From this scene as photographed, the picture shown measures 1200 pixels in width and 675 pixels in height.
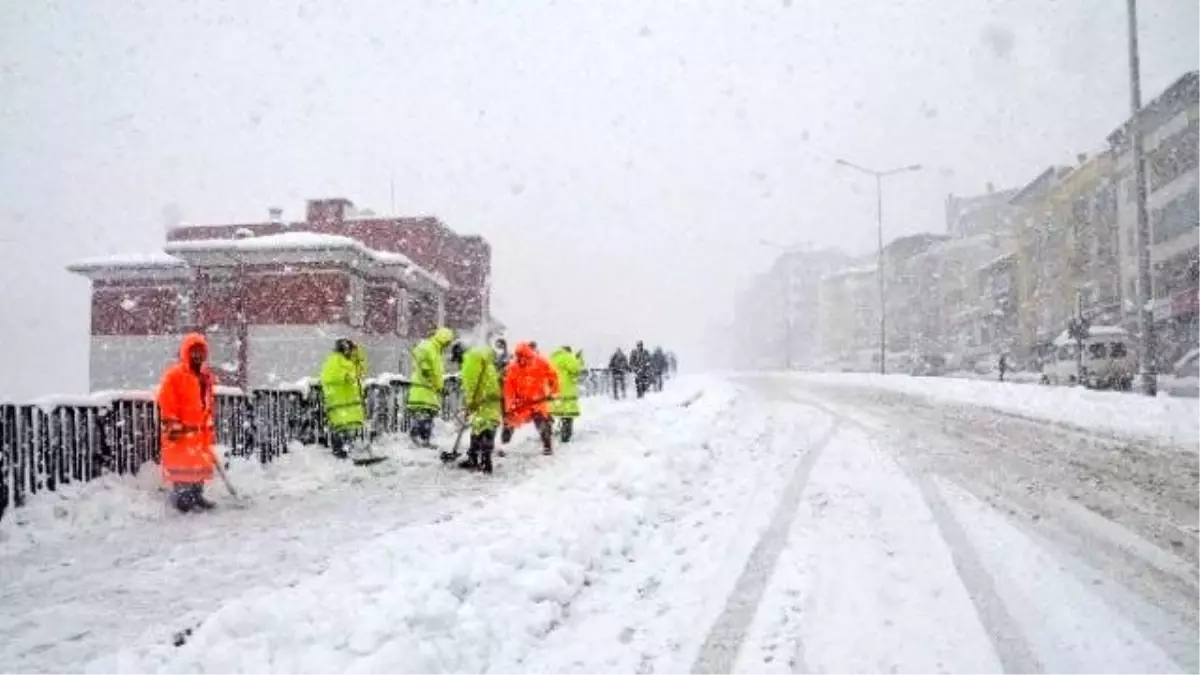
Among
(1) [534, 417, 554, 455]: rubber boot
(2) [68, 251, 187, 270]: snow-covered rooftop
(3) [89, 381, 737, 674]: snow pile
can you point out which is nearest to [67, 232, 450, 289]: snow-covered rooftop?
(2) [68, 251, 187, 270]: snow-covered rooftop

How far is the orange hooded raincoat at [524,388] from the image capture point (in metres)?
Answer: 12.6

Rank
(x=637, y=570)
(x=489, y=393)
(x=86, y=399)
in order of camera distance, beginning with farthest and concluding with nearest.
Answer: (x=489, y=393) < (x=86, y=399) < (x=637, y=570)

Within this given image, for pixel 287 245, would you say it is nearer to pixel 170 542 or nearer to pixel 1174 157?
pixel 170 542

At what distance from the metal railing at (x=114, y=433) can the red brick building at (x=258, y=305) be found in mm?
20762

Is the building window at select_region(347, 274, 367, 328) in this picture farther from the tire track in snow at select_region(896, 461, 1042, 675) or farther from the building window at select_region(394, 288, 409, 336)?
the tire track in snow at select_region(896, 461, 1042, 675)

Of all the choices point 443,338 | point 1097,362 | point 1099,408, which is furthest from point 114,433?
point 1097,362

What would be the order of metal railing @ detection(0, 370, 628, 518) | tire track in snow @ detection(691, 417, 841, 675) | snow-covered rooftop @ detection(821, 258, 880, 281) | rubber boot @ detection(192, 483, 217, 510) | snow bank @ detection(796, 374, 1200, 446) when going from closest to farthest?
tire track in snow @ detection(691, 417, 841, 675) < metal railing @ detection(0, 370, 628, 518) < rubber boot @ detection(192, 483, 217, 510) < snow bank @ detection(796, 374, 1200, 446) < snow-covered rooftop @ detection(821, 258, 880, 281)

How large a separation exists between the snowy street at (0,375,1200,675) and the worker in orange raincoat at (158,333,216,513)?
0.36 metres

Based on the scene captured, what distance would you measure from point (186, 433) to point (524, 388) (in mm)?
5613

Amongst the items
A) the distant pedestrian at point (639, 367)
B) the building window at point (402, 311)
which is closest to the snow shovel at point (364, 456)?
the distant pedestrian at point (639, 367)

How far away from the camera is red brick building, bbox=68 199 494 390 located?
1277 inches

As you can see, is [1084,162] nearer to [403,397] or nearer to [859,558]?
[403,397]

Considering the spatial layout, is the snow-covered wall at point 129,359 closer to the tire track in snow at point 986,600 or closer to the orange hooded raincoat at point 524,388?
the orange hooded raincoat at point 524,388

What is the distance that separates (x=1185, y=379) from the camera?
29.8 meters
